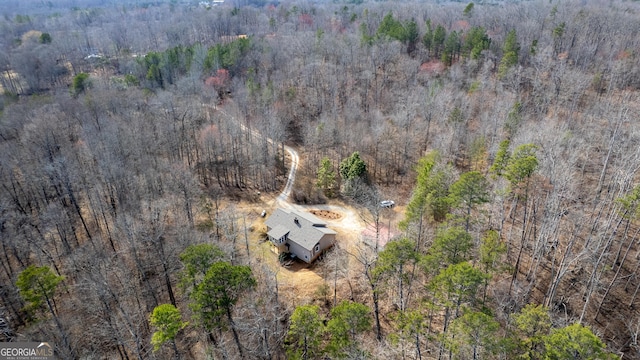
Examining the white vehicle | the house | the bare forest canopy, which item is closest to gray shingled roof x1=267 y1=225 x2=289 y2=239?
the house

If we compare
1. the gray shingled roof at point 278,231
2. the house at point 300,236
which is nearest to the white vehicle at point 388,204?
the house at point 300,236

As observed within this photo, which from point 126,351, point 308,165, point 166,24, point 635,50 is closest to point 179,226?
point 126,351

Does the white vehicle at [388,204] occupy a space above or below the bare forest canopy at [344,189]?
below

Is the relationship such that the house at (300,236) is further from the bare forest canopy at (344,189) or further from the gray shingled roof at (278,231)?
the bare forest canopy at (344,189)

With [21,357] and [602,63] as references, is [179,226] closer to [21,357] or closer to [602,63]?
[21,357]

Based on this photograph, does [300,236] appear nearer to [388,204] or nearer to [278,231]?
[278,231]

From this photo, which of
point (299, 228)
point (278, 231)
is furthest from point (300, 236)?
point (278, 231)
